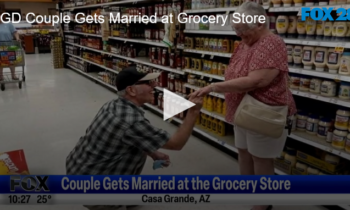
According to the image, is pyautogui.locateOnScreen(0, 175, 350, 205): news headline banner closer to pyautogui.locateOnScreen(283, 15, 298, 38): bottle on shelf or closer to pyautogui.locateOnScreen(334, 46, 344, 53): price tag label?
pyautogui.locateOnScreen(334, 46, 344, 53): price tag label

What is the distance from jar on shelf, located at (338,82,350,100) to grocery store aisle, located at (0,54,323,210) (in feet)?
3.08

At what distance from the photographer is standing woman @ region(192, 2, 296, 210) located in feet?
6.81

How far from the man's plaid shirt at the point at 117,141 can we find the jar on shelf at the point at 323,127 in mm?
1596

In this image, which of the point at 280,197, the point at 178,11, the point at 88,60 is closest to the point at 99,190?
the point at 280,197

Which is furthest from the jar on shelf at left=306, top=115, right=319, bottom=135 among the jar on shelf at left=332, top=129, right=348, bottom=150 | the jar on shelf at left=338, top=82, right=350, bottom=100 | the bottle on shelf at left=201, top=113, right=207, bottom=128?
the bottle on shelf at left=201, top=113, right=207, bottom=128

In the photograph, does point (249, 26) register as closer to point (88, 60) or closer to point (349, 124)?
point (349, 124)

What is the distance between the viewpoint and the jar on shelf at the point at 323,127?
9.00ft

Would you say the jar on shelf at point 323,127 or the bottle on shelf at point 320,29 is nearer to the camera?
the bottle on shelf at point 320,29

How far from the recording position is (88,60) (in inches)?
346

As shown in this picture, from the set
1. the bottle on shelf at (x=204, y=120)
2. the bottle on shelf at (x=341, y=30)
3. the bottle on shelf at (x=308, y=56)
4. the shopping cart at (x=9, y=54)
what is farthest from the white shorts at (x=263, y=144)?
the shopping cart at (x=9, y=54)

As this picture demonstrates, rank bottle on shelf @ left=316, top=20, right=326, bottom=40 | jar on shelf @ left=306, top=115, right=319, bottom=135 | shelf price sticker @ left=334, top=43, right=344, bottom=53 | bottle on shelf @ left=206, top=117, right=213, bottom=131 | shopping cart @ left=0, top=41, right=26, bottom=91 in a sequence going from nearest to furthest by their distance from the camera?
shelf price sticker @ left=334, top=43, right=344, bottom=53 < bottle on shelf @ left=316, top=20, right=326, bottom=40 < jar on shelf @ left=306, top=115, right=319, bottom=135 < bottle on shelf @ left=206, top=117, right=213, bottom=131 < shopping cart @ left=0, top=41, right=26, bottom=91

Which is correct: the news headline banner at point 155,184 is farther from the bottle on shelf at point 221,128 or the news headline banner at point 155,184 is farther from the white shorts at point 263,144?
the bottle on shelf at point 221,128

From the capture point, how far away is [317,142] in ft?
8.91

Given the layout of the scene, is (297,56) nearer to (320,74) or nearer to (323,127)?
(320,74)
